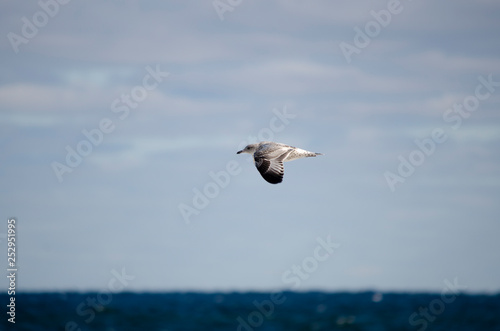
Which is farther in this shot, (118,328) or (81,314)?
(81,314)

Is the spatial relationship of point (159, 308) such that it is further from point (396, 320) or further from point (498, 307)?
point (498, 307)

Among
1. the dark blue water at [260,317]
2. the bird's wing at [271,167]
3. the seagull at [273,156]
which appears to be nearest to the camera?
the bird's wing at [271,167]

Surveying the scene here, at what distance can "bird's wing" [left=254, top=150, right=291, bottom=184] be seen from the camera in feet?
80.7

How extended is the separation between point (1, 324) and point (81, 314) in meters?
6.48

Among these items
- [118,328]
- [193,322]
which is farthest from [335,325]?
[118,328]

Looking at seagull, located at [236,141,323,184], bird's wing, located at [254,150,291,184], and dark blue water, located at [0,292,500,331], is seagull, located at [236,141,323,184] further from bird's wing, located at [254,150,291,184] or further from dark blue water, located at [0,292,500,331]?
dark blue water, located at [0,292,500,331]

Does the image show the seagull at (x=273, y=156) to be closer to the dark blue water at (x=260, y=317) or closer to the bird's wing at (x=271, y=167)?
the bird's wing at (x=271, y=167)

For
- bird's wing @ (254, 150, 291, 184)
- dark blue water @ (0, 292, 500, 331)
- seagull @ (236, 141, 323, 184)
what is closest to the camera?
bird's wing @ (254, 150, 291, 184)

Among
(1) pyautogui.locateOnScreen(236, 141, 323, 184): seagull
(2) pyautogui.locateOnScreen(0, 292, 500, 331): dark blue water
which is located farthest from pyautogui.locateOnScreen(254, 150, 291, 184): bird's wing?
(2) pyautogui.locateOnScreen(0, 292, 500, 331): dark blue water

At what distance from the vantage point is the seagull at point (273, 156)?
24828 millimetres

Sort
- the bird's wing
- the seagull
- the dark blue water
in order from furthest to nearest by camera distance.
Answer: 1. the dark blue water
2. the seagull
3. the bird's wing

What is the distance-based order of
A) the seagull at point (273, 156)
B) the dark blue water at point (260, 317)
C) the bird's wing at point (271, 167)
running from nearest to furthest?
the bird's wing at point (271, 167), the seagull at point (273, 156), the dark blue water at point (260, 317)

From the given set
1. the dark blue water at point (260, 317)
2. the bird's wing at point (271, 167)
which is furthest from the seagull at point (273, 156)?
the dark blue water at point (260, 317)

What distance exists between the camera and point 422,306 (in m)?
68.8
